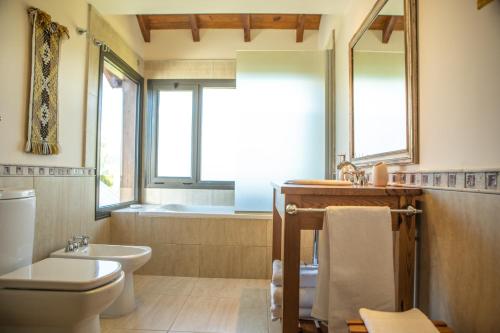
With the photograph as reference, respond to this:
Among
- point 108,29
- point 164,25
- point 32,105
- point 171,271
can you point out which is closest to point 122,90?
point 108,29

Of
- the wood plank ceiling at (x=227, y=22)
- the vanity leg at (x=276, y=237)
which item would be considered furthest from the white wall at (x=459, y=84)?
the wood plank ceiling at (x=227, y=22)

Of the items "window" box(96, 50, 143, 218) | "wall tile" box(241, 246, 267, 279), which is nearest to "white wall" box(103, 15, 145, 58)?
"window" box(96, 50, 143, 218)

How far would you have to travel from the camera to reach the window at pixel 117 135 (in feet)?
8.83

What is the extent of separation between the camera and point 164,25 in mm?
3354

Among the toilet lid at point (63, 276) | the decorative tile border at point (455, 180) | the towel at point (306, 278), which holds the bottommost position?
the towel at point (306, 278)

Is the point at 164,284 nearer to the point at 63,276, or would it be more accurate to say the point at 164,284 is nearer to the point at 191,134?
the point at 63,276

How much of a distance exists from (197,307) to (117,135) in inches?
83.6

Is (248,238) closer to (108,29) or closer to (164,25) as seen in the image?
(108,29)

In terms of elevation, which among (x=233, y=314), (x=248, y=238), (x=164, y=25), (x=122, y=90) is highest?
(x=164, y=25)

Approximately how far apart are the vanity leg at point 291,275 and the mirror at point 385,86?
0.65 m

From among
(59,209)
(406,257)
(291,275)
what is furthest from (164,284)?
(406,257)

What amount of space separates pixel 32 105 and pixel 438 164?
90.5 inches

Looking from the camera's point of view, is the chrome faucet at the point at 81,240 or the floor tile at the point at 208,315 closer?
the floor tile at the point at 208,315

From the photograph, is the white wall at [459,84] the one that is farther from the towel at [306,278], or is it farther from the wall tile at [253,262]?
the wall tile at [253,262]
